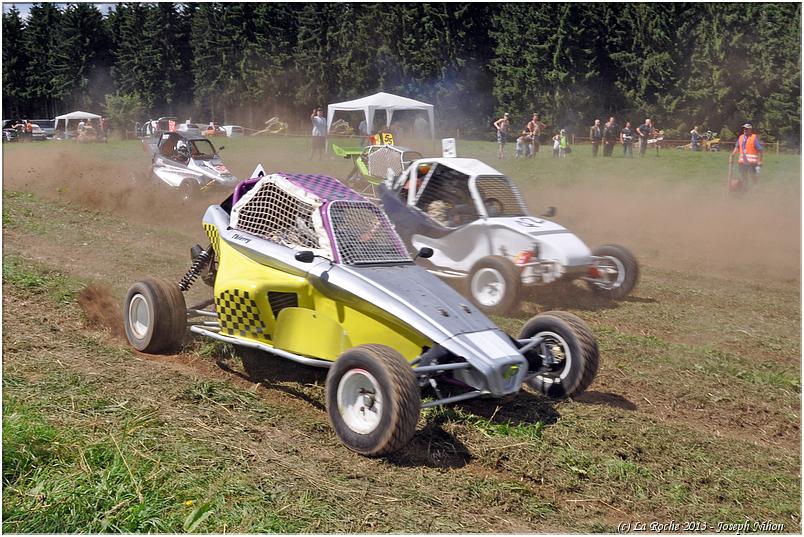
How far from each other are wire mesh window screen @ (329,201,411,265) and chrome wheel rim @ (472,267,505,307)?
277cm

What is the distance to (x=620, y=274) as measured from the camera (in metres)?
10.1

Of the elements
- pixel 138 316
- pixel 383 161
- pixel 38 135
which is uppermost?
pixel 383 161

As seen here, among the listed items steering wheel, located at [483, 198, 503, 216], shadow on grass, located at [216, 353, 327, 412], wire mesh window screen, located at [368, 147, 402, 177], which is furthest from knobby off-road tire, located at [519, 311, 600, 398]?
wire mesh window screen, located at [368, 147, 402, 177]

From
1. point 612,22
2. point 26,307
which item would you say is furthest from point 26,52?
point 26,307

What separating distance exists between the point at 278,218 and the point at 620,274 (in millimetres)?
5147

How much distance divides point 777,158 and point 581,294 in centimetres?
1893

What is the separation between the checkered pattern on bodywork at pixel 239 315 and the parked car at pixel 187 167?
1130cm

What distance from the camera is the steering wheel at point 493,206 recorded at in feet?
32.6

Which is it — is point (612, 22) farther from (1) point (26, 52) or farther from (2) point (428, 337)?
(1) point (26, 52)

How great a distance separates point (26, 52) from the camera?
63.2 m

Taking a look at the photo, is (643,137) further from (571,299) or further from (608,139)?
(571,299)

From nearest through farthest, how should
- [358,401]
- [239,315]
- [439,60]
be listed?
1. [358,401]
2. [239,315]
3. [439,60]

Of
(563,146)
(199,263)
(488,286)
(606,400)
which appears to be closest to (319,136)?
(563,146)

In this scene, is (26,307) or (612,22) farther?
(612,22)
